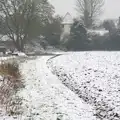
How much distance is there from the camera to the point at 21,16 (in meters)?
44.0

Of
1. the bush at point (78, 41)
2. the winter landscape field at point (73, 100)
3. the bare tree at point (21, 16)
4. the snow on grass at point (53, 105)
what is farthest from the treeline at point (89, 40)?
the snow on grass at point (53, 105)

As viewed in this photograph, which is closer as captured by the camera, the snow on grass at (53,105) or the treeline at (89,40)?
the snow on grass at (53,105)

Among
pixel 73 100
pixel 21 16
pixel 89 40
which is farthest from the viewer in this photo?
pixel 89 40

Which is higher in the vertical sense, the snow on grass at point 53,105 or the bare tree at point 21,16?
the bare tree at point 21,16

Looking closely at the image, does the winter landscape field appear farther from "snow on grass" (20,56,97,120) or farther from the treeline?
the treeline

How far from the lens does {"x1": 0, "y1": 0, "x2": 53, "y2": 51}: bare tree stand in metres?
43.8

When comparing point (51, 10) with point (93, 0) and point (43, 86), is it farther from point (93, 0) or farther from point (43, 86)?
point (43, 86)

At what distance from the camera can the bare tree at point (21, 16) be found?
43.8 metres

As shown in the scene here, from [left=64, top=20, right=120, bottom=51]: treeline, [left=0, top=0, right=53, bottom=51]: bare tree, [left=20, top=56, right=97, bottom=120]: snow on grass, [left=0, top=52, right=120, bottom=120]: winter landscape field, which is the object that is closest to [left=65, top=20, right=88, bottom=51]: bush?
[left=64, top=20, right=120, bottom=51]: treeline

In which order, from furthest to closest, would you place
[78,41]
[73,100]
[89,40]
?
[89,40]
[78,41]
[73,100]

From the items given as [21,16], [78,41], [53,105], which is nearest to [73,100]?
[53,105]

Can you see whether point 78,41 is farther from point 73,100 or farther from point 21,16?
point 73,100

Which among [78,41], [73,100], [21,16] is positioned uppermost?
[21,16]

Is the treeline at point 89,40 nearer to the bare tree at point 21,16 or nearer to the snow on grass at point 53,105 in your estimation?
the bare tree at point 21,16
